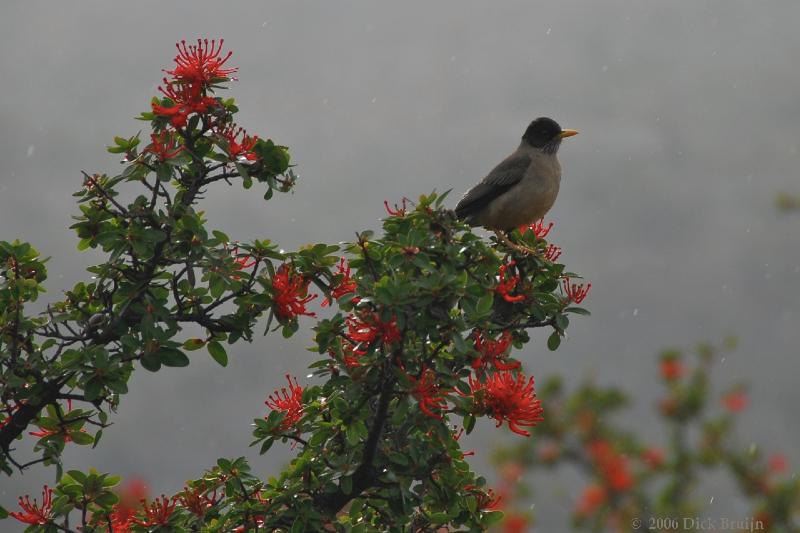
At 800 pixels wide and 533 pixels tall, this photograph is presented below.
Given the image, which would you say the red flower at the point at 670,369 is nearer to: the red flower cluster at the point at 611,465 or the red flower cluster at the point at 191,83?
the red flower cluster at the point at 611,465

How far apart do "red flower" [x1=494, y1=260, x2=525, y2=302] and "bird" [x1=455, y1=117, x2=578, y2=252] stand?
9.58 feet

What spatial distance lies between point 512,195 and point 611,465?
10.9ft

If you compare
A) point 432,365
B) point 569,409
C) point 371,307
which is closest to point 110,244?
point 371,307

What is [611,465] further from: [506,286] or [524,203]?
[506,286]

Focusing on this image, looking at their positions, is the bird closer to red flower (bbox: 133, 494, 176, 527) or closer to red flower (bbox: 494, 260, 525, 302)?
red flower (bbox: 494, 260, 525, 302)

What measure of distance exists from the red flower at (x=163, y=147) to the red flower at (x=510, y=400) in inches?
78.0

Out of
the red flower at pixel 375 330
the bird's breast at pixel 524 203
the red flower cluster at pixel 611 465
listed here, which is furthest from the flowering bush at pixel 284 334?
the red flower cluster at pixel 611 465

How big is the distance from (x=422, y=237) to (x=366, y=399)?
0.84 meters

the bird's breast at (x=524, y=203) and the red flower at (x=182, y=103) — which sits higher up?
the bird's breast at (x=524, y=203)

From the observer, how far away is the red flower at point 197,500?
5246mm

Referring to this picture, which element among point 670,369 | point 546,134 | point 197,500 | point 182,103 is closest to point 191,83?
point 182,103

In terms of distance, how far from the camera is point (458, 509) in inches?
200

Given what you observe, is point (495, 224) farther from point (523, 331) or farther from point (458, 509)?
point (458, 509)

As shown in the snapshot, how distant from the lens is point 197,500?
524cm
